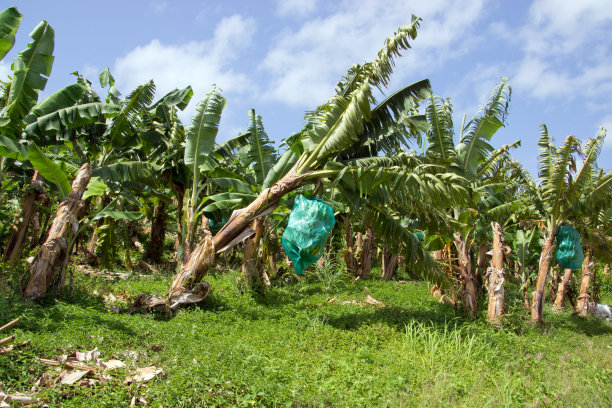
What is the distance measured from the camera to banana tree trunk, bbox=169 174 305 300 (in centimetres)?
766

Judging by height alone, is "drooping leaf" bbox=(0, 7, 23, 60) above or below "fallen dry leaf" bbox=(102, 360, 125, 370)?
above

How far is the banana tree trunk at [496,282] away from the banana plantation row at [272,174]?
0.07 feet

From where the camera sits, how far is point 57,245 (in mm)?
7004

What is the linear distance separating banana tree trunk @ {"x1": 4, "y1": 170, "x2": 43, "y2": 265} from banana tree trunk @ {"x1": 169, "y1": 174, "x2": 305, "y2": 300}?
3379mm

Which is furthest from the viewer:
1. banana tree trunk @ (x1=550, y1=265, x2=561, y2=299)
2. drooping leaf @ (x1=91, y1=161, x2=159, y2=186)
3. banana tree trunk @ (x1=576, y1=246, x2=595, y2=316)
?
banana tree trunk @ (x1=550, y1=265, x2=561, y2=299)

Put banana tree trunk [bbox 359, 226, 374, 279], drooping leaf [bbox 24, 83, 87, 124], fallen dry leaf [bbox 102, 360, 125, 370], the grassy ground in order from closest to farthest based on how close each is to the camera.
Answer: the grassy ground, fallen dry leaf [bbox 102, 360, 125, 370], drooping leaf [bbox 24, 83, 87, 124], banana tree trunk [bbox 359, 226, 374, 279]

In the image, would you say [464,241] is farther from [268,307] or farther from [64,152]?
[64,152]

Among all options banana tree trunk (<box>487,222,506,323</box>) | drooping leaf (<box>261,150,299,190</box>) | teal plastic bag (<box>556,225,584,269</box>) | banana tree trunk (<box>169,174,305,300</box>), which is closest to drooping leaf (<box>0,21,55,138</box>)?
Result: banana tree trunk (<box>169,174,305,300</box>)

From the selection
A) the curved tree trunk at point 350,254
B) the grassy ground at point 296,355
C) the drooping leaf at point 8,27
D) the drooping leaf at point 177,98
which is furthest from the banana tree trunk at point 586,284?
the drooping leaf at point 8,27

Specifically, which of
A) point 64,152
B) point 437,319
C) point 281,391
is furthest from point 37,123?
point 437,319

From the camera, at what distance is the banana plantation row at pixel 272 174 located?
730 centimetres

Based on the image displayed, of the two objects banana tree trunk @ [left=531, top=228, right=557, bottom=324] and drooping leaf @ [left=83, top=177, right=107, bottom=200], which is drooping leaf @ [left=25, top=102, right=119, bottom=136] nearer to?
drooping leaf @ [left=83, top=177, right=107, bottom=200]

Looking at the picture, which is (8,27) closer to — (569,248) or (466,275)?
(466,275)

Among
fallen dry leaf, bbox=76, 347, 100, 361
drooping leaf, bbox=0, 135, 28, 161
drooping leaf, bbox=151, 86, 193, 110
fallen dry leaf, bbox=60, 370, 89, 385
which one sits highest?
drooping leaf, bbox=151, 86, 193, 110
